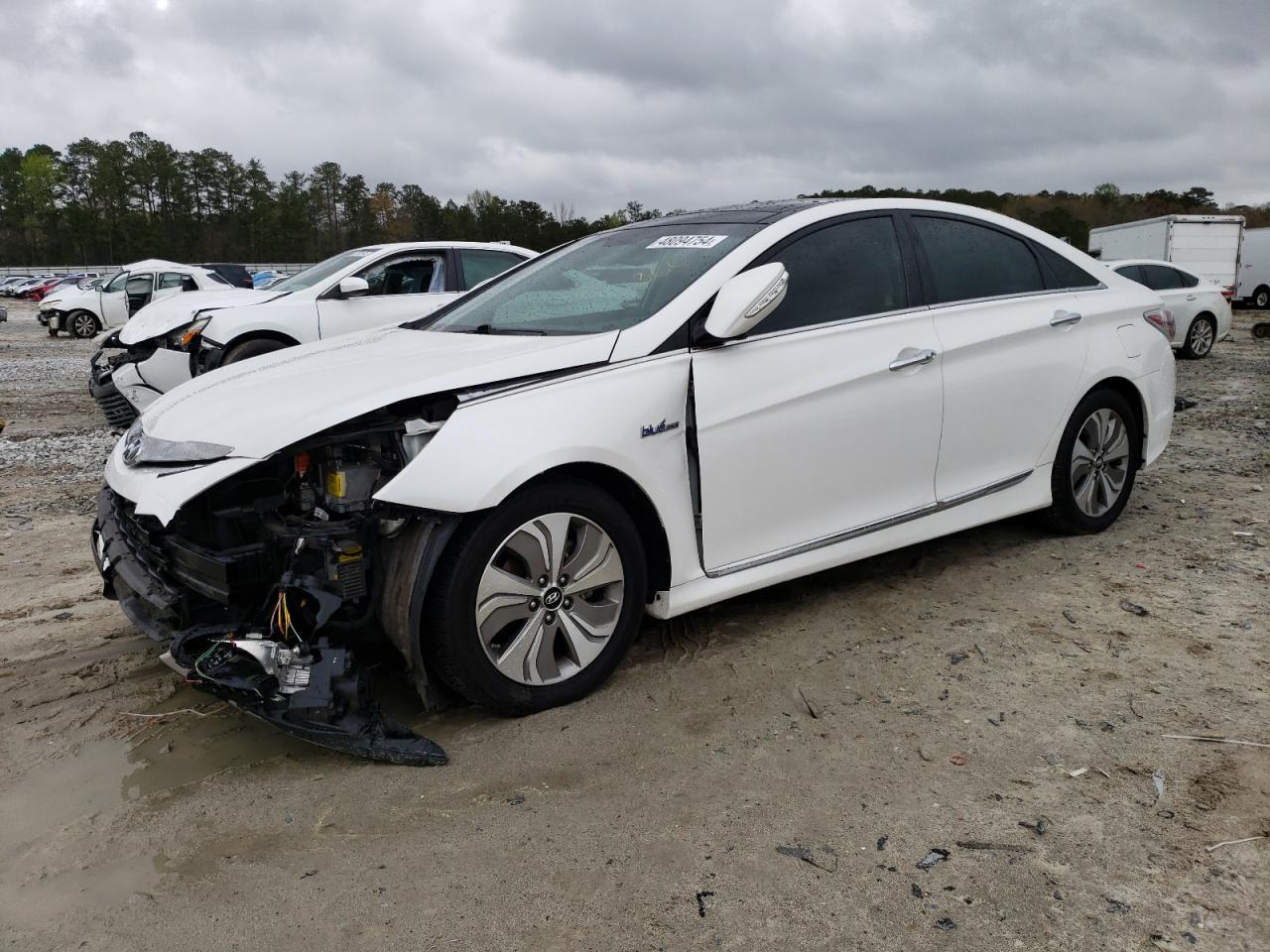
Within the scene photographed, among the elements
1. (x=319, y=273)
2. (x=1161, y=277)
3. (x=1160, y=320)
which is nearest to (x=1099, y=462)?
(x=1160, y=320)

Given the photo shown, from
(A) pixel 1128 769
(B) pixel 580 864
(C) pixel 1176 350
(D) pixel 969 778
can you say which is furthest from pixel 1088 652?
(C) pixel 1176 350

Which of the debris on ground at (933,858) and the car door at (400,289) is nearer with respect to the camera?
the debris on ground at (933,858)

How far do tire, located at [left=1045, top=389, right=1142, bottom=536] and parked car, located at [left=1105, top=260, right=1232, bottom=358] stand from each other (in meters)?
10.9

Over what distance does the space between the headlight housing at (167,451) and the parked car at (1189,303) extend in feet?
47.3

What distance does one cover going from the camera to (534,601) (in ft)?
10.2

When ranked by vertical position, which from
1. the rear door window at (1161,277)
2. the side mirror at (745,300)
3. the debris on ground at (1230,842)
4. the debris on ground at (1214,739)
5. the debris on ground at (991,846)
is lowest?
the debris on ground at (1214,739)

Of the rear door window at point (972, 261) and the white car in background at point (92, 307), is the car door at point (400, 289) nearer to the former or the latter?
the rear door window at point (972, 261)

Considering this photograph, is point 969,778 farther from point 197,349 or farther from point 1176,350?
point 1176,350

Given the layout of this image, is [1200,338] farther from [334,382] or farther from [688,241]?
[334,382]

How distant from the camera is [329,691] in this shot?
2844 millimetres

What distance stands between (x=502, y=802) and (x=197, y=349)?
6.57m

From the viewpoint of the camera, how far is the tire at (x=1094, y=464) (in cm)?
473

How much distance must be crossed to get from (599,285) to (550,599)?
54.1 inches

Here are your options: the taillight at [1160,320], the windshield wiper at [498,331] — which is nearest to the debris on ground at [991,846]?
the windshield wiper at [498,331]
